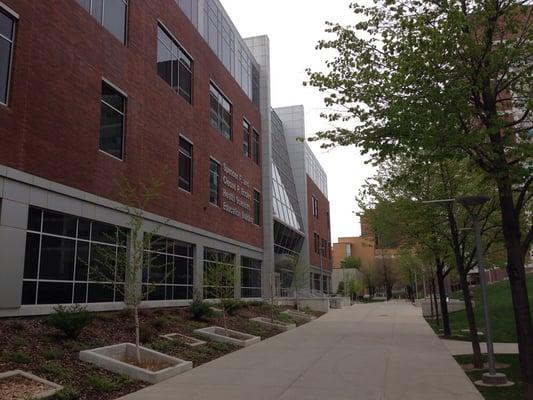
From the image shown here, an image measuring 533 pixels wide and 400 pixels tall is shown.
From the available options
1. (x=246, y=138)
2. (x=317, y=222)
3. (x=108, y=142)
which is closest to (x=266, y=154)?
(x=246, y=138)

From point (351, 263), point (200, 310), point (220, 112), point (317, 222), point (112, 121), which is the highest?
point (220, 112)

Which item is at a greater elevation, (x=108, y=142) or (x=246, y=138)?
(x=246, y=138)

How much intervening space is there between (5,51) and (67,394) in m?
9.14

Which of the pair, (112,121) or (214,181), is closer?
(112,121)

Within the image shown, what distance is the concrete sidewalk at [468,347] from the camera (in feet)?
53.7

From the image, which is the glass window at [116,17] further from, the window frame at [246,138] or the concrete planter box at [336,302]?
the concrete planter box at [336,302]

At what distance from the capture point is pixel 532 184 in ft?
33.0

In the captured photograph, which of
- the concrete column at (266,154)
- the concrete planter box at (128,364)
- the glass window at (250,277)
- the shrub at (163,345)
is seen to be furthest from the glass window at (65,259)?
the concrete column at (266,154)

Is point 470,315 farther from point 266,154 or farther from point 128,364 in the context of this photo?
point 266,154

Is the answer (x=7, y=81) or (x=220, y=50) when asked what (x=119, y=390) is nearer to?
(x=7, y=81)

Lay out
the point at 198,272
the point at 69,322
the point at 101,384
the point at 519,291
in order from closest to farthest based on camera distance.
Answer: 1. the point at 519,291
2. the point at 101,384
3. the point at 69,322
4. the point at 198,272

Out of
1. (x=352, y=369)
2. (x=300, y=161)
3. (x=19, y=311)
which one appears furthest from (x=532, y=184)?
(x=300, y=161)

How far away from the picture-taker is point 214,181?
29328 millimetres

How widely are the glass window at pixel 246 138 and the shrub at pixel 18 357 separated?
26.0 meters
